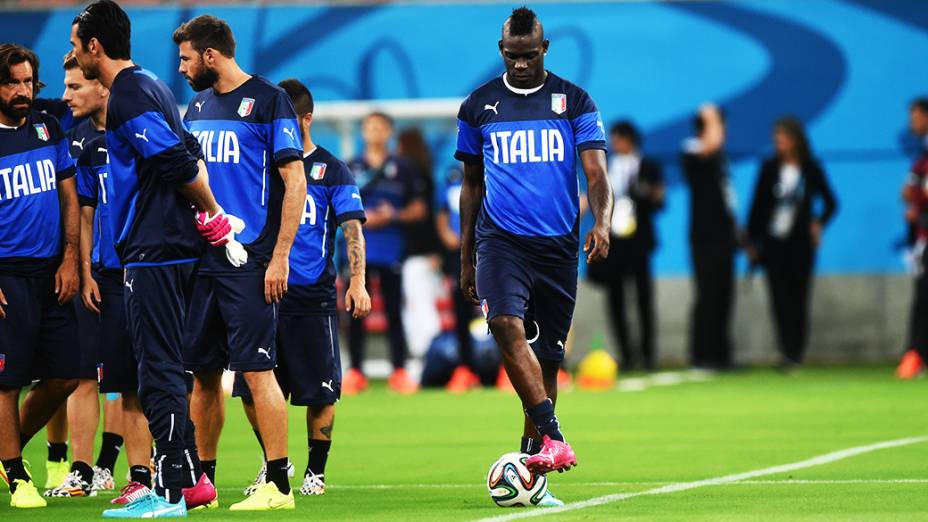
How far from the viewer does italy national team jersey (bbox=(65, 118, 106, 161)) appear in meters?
9.98

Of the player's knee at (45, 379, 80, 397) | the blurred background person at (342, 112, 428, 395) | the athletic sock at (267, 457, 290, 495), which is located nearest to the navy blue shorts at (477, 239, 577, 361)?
the athletic sock at (267, 457, 290, 495)

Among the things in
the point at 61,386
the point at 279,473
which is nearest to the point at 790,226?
the point at 61,386

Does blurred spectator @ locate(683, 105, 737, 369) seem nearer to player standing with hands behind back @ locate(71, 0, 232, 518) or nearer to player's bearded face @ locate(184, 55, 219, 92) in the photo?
player's bearded face @ locate(184, 55, 219, 92)

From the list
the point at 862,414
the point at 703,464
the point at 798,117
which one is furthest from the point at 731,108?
the point at 703,464

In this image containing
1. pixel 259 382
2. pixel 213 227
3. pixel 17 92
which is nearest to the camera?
pixel 213 227

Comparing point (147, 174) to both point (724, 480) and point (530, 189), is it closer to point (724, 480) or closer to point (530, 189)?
point (530, 189)

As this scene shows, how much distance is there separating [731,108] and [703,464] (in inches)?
443

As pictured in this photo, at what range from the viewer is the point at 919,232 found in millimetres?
18516

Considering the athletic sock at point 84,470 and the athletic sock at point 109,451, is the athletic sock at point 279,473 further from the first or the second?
the athletic sock at point 109,451

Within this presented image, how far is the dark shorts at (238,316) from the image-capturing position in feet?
28.7

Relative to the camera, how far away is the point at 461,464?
11148 millimetres

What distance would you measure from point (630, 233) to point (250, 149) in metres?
11.6

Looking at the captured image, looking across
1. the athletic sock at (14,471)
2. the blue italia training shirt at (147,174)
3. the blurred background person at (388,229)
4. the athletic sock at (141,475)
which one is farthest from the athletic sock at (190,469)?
the blurred background person at (388,229)

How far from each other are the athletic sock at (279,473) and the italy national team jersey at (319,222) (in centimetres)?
148
